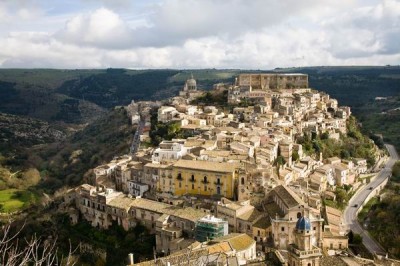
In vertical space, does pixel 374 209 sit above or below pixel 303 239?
below

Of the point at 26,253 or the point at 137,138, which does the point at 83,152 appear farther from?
the point at 26,253

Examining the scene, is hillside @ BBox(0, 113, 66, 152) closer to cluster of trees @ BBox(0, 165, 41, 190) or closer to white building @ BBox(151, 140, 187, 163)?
cluster of trees @ BBox(0, 165, 41, 190)

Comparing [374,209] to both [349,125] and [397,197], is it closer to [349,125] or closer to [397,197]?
[397,197]

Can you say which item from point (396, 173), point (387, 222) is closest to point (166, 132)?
point (387, 222)

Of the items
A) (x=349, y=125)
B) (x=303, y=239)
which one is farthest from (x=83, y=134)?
(x=303, y=239)

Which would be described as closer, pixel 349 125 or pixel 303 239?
pixel 303 239

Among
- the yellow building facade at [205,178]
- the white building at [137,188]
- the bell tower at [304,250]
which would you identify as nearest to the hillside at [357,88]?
the white building at [137,188]

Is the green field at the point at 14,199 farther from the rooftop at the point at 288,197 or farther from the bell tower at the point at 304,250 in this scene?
the bell tower at the point at 304,250
